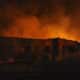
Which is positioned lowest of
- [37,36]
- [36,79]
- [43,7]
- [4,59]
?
[36,79]

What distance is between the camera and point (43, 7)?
13.9 feet

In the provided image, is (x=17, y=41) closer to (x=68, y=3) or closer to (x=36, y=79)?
(x=36, y=79)

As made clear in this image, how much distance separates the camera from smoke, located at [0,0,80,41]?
418 centimetres

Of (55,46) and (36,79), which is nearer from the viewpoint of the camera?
(36,79)

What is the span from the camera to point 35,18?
422cm

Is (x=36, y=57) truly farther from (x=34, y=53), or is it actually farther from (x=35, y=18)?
(x=35, y=18)

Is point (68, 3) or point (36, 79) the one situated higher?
point (68, 3)

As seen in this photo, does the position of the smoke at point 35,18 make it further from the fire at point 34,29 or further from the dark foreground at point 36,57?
the dark foreground at point 36,57

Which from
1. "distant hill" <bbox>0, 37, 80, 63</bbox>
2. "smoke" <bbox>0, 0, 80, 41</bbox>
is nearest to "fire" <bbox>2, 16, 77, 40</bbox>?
"smoke" <bbox>0, 0, 80, 41</bbox>

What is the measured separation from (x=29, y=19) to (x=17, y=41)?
0.59m

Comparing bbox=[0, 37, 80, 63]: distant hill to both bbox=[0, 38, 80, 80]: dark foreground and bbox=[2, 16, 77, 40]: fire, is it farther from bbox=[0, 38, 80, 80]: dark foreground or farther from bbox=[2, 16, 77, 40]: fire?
bbox=[2, 16, 77, 40]: fire

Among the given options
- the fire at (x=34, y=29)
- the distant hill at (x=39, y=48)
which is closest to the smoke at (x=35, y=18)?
the fire at (x=34, y=29)

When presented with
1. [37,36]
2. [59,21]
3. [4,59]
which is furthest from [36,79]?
[59,21]

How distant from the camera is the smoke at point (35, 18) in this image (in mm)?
4176
